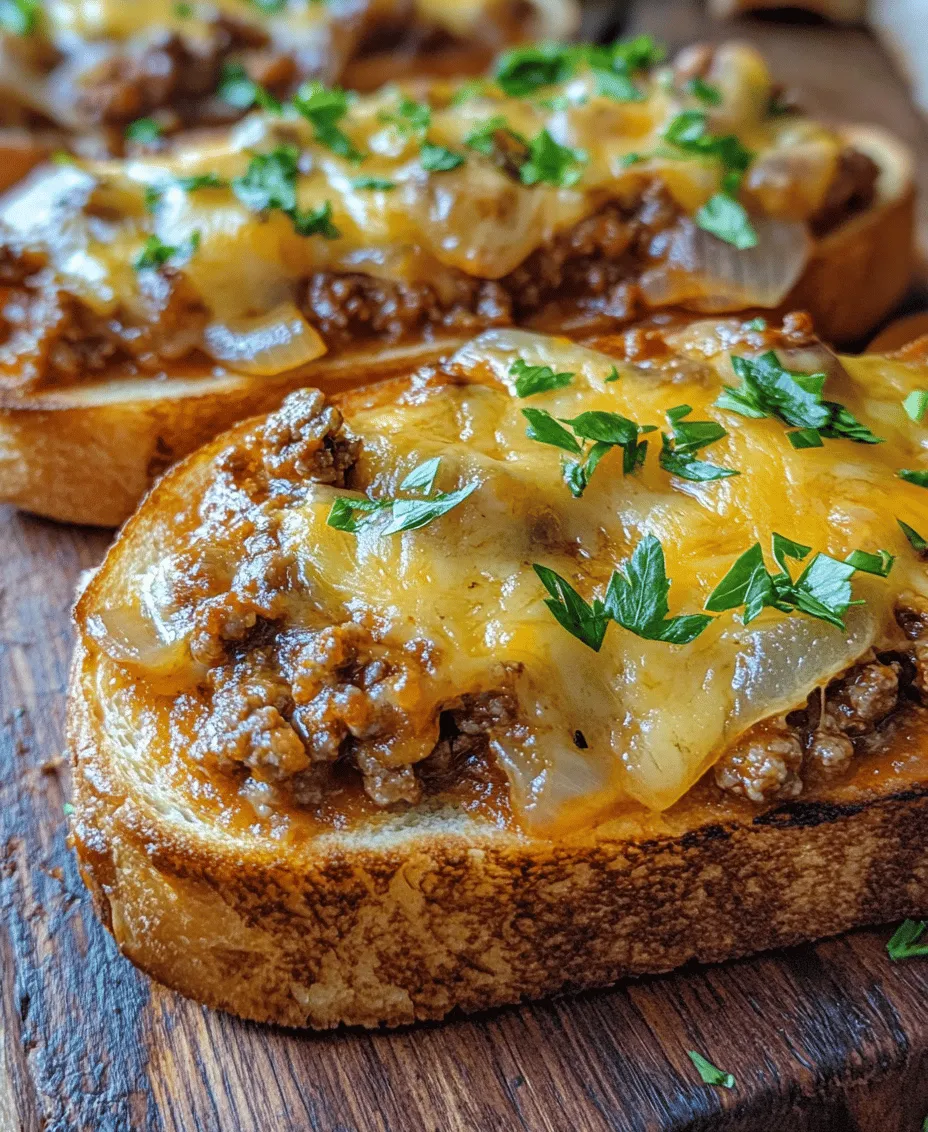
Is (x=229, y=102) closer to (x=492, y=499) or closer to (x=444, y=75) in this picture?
(x=444, y=75)

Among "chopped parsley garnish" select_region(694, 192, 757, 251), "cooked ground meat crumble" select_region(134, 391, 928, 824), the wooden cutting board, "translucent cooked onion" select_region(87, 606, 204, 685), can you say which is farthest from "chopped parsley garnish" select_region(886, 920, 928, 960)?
"chopped parsley garnish" select_region(694, 192, 757, 251)

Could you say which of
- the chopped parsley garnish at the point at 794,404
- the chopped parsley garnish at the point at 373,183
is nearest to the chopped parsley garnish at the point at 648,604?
the chopped parsley garnish at the point at 794,404

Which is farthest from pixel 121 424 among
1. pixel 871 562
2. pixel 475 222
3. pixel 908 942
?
pixel 908 942

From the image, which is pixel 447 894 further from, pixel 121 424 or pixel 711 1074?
pixel 121 424

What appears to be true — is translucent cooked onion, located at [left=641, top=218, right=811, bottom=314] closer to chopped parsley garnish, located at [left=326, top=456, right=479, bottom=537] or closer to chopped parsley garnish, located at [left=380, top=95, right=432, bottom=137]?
chopped parsley garnish, located at [left=380, top=95, right=432, bottom=137]

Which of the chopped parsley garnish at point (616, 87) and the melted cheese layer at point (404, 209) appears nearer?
the melted cheese layer at point (404, 209)

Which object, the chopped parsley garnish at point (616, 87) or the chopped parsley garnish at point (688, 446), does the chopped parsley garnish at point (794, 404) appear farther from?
the chopped parsley garnish at point (616, 87)
